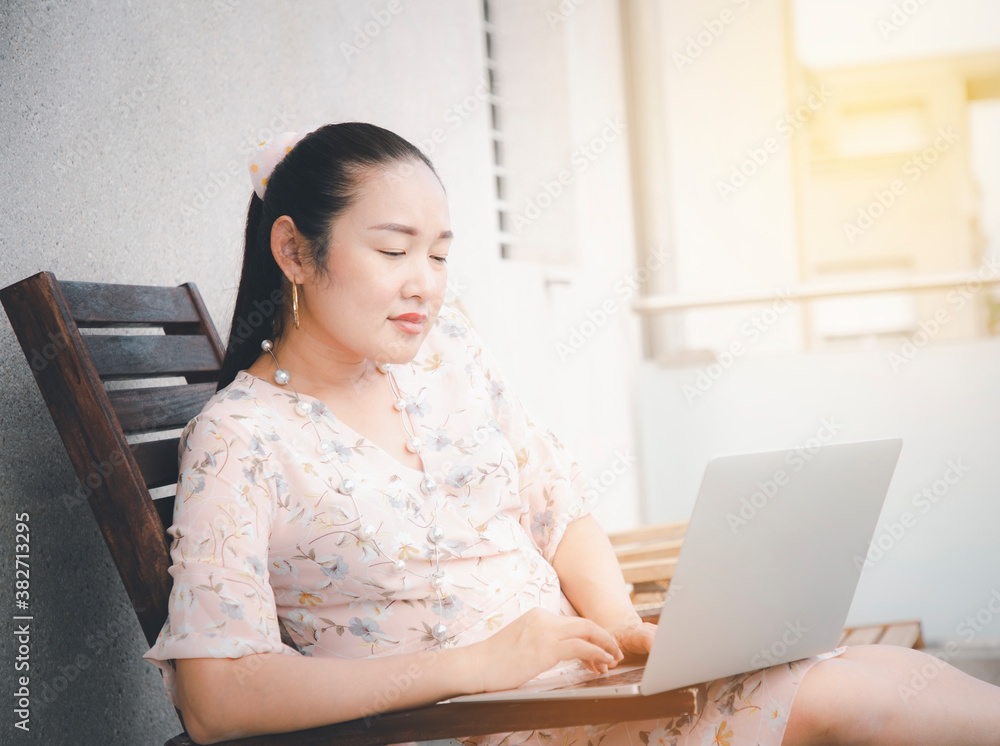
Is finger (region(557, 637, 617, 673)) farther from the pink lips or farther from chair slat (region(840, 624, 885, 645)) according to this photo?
chair slat (region(840, 624, 885, 645))

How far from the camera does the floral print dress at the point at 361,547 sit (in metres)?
1.10

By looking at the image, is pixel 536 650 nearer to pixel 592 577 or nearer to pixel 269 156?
pixel 592 577

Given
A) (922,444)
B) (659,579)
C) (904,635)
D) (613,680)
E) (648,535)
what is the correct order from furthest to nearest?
(922,444)
(648,535)
(659,579)
(904,635)
(613,680)

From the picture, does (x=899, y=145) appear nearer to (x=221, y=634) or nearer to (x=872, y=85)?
(x=872, y=85)

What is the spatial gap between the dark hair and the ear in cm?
2

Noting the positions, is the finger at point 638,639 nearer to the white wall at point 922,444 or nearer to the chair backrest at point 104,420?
the chair backrest at point 104,420

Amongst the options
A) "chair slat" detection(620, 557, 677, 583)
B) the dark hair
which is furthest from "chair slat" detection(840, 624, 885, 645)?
the dark hair

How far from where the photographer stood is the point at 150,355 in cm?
146

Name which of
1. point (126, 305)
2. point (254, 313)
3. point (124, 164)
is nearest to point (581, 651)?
point (254, 313)

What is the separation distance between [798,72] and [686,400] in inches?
82.9

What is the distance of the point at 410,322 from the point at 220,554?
420mm

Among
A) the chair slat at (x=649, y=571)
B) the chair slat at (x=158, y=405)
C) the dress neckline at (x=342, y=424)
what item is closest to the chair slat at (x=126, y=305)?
the chair slat at (x=158, y=405)

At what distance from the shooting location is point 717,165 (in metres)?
4.50

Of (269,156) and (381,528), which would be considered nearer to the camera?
(381,528)
